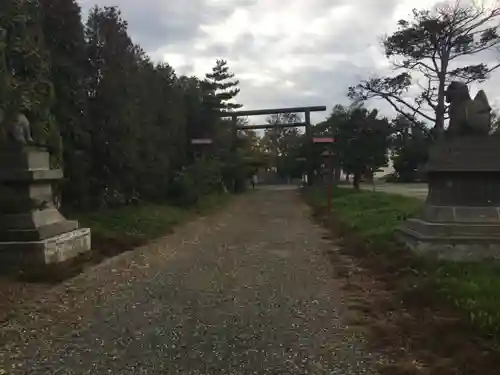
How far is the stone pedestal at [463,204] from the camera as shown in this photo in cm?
790

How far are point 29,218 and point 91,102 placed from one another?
6.63 metres

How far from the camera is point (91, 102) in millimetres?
14406

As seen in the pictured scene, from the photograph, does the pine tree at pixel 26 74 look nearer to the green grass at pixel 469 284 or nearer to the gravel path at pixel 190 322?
the gravel path at pixel 190 322

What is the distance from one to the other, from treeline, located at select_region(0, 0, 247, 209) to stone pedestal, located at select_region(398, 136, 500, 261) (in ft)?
18.5

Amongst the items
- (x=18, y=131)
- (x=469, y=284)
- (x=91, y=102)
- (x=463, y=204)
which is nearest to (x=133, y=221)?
(x=91, y=102)

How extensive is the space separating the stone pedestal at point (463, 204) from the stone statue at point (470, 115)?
0.15m

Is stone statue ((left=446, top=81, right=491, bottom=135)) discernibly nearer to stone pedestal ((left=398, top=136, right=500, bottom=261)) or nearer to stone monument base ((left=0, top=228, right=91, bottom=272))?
stone pedestal ((left=398, top=136, right=500, bottom=261))

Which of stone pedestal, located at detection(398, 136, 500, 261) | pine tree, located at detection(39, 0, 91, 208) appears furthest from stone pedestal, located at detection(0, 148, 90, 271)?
stone pedestal, located at detection(398, 136, 500, 261)

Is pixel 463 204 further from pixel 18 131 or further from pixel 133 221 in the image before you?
pixel 133 221

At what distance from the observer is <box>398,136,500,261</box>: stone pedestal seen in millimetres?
7902

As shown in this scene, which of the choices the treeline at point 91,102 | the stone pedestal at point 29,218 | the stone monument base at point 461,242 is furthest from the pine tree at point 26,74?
the stone monument base at point 461,242

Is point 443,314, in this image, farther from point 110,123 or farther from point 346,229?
point 110,123

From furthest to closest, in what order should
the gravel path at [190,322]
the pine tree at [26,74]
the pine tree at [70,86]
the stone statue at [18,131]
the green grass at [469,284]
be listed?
the pine tree at [70,86], the stone statue at [18,131], the pine tree at [26,74], the green grass at [469,284], the gravel path at [190,322]

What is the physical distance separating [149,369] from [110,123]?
1117 cm
